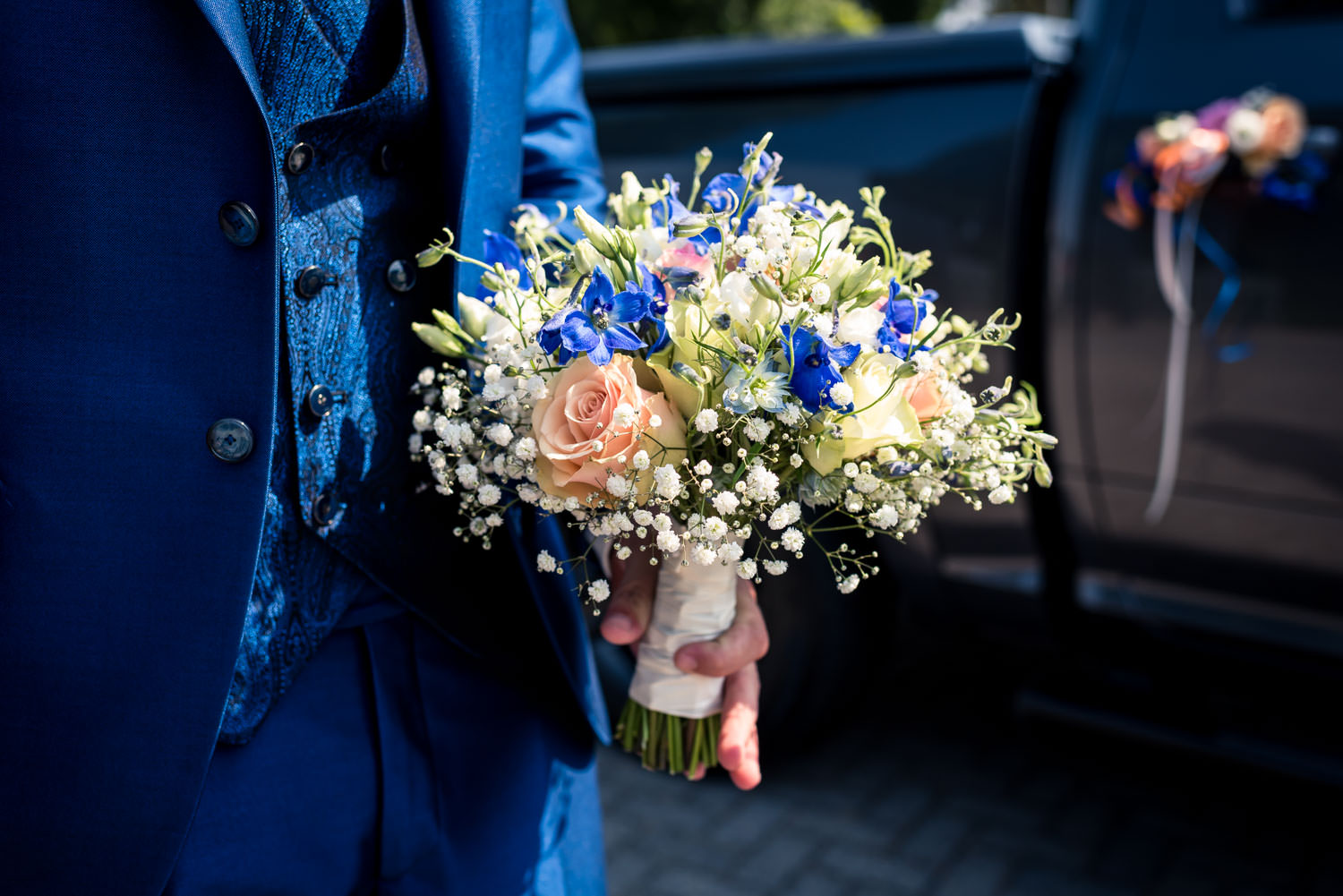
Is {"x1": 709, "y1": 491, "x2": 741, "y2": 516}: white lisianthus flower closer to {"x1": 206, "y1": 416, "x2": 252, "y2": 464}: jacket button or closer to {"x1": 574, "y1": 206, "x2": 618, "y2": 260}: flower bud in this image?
{"x1": 574, "y1": 206, "x2": 618, "y2": 260}: flower bud

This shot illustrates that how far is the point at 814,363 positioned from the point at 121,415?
0.62 meters

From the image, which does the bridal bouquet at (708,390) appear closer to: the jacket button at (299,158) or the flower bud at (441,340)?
the flower bud at (441,340)

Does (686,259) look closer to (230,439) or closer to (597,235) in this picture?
(597,235)

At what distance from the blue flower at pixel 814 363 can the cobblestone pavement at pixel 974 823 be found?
1786mm

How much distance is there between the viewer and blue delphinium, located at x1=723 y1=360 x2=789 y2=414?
3.18 feet

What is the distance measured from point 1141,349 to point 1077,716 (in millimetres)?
831

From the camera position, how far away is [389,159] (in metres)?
1.14

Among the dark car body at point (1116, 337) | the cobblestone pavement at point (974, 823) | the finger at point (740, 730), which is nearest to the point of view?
the finger at point (740, 730)

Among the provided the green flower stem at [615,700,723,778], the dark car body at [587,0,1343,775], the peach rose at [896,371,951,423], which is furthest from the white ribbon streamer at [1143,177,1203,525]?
the green flower stem at [615,700,723,778]

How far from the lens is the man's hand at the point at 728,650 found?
3.75ft

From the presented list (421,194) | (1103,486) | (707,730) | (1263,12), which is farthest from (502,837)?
(1263,12)

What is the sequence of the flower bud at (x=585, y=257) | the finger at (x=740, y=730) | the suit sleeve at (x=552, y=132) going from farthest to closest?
the suit sleeve at (x=552, y=132) → the finger at (x=740, y=730) → the flower bud at (x=585, y=257)

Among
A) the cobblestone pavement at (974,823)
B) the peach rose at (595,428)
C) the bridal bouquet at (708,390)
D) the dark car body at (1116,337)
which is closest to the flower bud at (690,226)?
the bridal bouquet at (708,390)

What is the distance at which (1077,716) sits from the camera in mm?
2502
